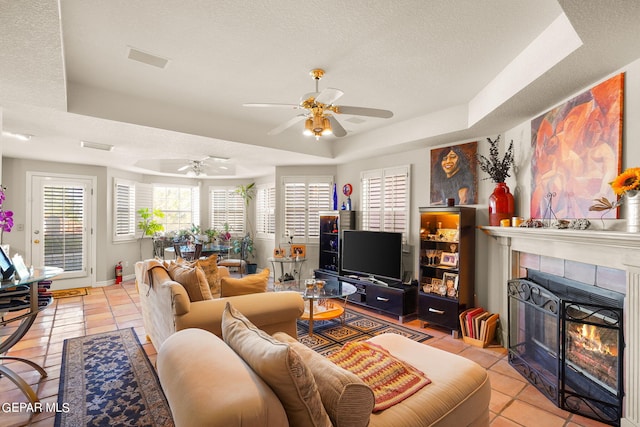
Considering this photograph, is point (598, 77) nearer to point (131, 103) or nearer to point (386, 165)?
point (386, 165)

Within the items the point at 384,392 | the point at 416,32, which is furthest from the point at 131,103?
the point at 384,392

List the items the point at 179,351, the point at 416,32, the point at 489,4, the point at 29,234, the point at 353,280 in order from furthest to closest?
1. the point at 29,234
2. the point at 353,280
3. the point at 416,32
4. the point at 489,4
5. the point at 179,351

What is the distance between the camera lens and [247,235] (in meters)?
8.23

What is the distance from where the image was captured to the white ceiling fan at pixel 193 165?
19.4 feet

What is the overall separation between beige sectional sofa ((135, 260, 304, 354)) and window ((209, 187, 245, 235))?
5155 millimetres

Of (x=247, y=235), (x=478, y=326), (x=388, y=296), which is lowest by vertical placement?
(x=478, y=326)

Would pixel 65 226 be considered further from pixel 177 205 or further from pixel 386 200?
pixel 386 200

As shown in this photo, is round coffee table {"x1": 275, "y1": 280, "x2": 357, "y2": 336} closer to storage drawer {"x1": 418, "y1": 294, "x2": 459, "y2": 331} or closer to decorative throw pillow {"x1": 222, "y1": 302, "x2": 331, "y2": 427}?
storage drawer {"x1": 418, "y1": 294, "x2": 459, "y2": 331}

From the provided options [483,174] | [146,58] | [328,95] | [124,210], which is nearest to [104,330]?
[146,58]

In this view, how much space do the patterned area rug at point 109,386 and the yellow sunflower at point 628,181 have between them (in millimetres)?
3388

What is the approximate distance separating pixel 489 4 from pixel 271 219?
21.1 feet

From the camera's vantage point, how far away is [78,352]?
3416mm

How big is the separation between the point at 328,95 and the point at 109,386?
3.01 meters

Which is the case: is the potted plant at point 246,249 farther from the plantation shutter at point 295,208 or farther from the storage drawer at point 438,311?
the storage drawer at point 438,311
